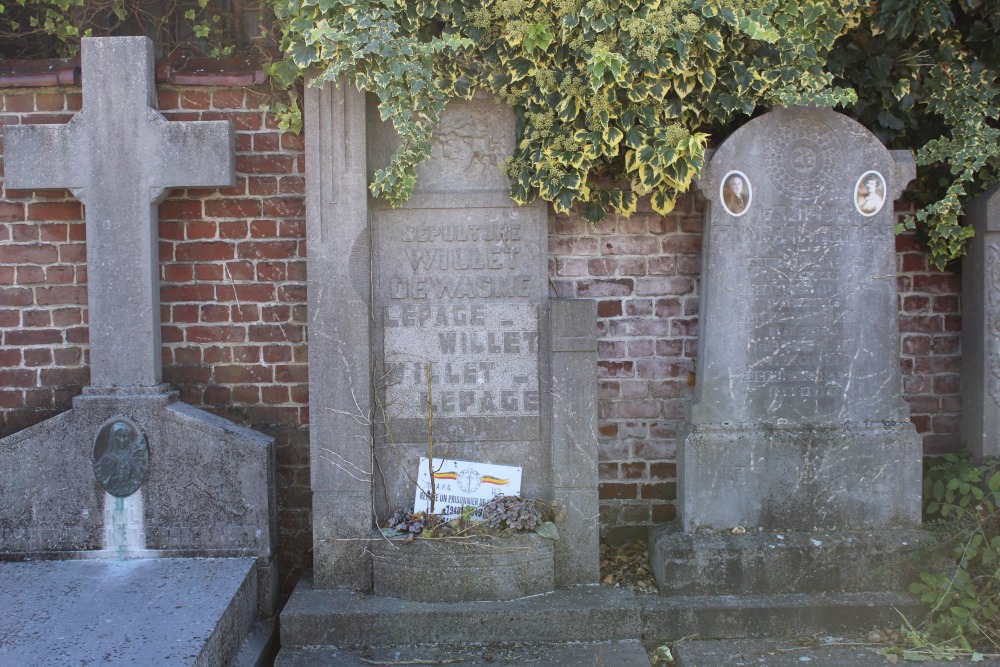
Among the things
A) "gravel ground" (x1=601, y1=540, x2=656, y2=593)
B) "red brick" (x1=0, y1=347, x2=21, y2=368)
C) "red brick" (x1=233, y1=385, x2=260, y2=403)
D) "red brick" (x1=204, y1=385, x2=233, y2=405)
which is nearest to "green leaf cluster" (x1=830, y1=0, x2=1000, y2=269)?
"gravel ground" (x1=601, y1=540, x2=656, y2=593)

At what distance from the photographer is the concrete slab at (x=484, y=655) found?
116 inches

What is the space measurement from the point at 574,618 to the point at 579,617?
20 mm

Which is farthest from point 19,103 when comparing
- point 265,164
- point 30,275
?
point 265,164

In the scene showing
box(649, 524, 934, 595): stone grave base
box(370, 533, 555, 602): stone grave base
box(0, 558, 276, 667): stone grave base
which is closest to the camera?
box(0, 558, 276, 667): stone grave base

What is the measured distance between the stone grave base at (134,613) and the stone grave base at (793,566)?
168cm

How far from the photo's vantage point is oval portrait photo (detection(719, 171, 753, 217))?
132 inches

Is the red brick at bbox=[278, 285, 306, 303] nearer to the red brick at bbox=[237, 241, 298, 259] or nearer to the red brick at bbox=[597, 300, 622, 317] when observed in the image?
the red brick at bbox=[237, 241, 298, 259]

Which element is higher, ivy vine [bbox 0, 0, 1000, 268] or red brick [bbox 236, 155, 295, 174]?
ivy vine [bbox 0, 0, 1000, 268]

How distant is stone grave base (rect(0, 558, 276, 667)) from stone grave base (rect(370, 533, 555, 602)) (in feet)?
1.81

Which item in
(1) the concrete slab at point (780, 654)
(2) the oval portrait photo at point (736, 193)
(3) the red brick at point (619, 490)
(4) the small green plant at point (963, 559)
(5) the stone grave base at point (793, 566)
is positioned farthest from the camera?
(3) the red brick at point (619, 490)

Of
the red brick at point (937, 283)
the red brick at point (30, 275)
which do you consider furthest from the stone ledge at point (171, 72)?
the red brick at point (937, 283)

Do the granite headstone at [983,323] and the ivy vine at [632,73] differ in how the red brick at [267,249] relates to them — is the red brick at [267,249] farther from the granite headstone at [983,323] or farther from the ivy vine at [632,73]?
the granite headstone at [983,323]

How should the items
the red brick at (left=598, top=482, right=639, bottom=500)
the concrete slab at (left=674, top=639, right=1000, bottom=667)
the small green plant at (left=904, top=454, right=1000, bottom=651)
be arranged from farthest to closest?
the red brick at (left=598, top=482, right=639, bottom=500) < the small green plant at (left=904, top=454, right=1000, bottom=651) < the concrete slab at (left=674, top=639, right=1000, bottom=667)

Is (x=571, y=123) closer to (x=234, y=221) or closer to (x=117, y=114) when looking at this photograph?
(x=234, y=221)
